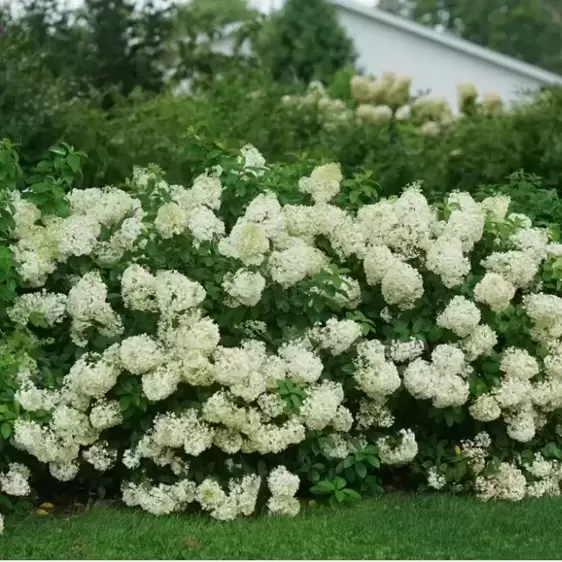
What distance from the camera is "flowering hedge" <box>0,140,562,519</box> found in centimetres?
589

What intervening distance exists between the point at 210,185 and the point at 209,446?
4.64ft

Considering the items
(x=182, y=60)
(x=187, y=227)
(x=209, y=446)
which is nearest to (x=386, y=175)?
(x=187, y=227)

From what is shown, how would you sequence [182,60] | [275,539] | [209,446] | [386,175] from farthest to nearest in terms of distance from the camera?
[182,60], [386,175], [209,446], [275,539]

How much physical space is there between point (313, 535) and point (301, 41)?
711 inches

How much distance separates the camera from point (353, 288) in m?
6.35

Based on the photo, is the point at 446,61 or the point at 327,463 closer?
the point at 327,463

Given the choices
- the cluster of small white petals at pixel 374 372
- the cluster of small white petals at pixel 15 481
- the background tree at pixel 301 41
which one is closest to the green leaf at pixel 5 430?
the cluster of small white petals at pixel 15 481

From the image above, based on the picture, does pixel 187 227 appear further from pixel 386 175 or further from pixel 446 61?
pixel 446 61

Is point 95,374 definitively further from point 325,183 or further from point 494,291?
point 494,291

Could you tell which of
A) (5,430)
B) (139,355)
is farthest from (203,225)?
(5,430)

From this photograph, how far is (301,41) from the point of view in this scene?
74.5 ft

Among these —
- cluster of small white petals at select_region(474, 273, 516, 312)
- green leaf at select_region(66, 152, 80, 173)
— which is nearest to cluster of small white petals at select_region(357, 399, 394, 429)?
cluster of small white petals at select_region(474, 273, 516, 312)

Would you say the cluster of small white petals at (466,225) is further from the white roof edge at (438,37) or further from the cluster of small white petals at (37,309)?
the white roof edge at (438,37)

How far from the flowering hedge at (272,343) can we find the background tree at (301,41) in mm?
16372
